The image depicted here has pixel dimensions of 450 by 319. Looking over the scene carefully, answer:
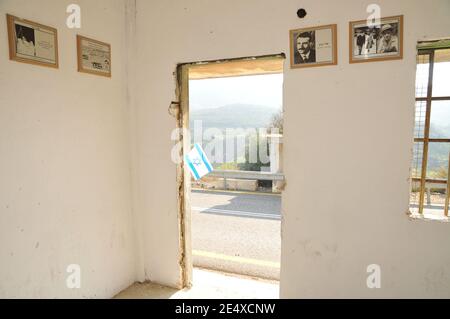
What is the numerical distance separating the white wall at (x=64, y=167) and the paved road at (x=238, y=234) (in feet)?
4.51

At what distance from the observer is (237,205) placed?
718 centimetres

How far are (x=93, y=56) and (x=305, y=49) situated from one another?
1.86 m

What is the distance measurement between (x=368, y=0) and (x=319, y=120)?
3.11 ft

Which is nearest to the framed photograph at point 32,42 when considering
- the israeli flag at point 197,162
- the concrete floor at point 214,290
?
the israeli flag at point 197,162

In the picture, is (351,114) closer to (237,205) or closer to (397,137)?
(397,137)

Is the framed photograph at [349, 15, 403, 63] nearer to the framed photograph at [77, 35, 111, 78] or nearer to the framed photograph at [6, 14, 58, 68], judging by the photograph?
the framed photograph at [77, 35, 111, 78]

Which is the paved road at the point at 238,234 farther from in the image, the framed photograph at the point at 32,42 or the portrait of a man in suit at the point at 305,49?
the framed photograph at the point at 32,42

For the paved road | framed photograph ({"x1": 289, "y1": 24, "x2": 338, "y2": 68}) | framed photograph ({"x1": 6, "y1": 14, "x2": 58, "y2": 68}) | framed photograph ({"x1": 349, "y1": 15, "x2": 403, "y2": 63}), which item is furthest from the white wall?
framed photograph ({"x1": 349, "y1": 15, "x2": 403, "y2": 63})

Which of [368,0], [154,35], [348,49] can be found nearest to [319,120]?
[348,49]

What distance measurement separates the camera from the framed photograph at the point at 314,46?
235 centimetres

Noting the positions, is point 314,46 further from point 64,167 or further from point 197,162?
point 64,167

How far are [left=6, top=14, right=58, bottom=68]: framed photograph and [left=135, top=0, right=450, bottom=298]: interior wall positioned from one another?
1.00m

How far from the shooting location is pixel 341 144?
7.86 feet

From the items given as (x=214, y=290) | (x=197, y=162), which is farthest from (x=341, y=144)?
(x=214, y=290)
